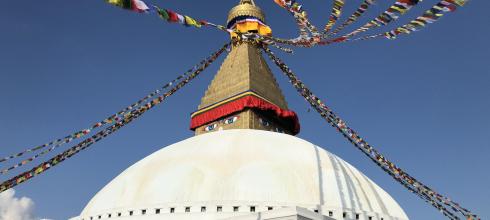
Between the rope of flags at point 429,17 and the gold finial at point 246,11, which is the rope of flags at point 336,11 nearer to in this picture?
the rope of flags at point 429,17

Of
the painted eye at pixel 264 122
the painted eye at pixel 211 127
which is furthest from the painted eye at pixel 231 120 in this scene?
the painted eye at pixel 264 122

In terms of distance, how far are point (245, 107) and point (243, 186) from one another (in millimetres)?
7088

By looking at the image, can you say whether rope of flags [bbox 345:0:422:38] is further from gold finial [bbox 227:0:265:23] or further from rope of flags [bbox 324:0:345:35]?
gold finial [bbox 227:0:265:23]

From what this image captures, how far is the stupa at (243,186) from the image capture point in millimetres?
9734

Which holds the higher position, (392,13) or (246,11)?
(246,11)

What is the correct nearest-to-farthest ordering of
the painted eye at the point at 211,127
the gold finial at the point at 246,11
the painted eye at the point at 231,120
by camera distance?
the painted eye at the point at 231,120 < the painted eye at the point at 211,127 < the gold finial at the point at 246,11

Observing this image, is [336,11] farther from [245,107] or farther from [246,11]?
[246,11]

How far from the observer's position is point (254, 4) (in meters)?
22.5

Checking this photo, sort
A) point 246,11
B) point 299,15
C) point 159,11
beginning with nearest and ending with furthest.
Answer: point 159,11 → point 299,15 → point 246,11

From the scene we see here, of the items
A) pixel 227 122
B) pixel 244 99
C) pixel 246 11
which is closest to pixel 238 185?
pixel 244 99

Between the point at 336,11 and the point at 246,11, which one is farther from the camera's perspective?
the point at 246,11

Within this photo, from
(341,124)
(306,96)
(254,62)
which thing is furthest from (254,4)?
(341,124)

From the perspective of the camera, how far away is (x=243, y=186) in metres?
10.0

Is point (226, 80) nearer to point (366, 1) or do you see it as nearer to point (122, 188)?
point (122, 188)
